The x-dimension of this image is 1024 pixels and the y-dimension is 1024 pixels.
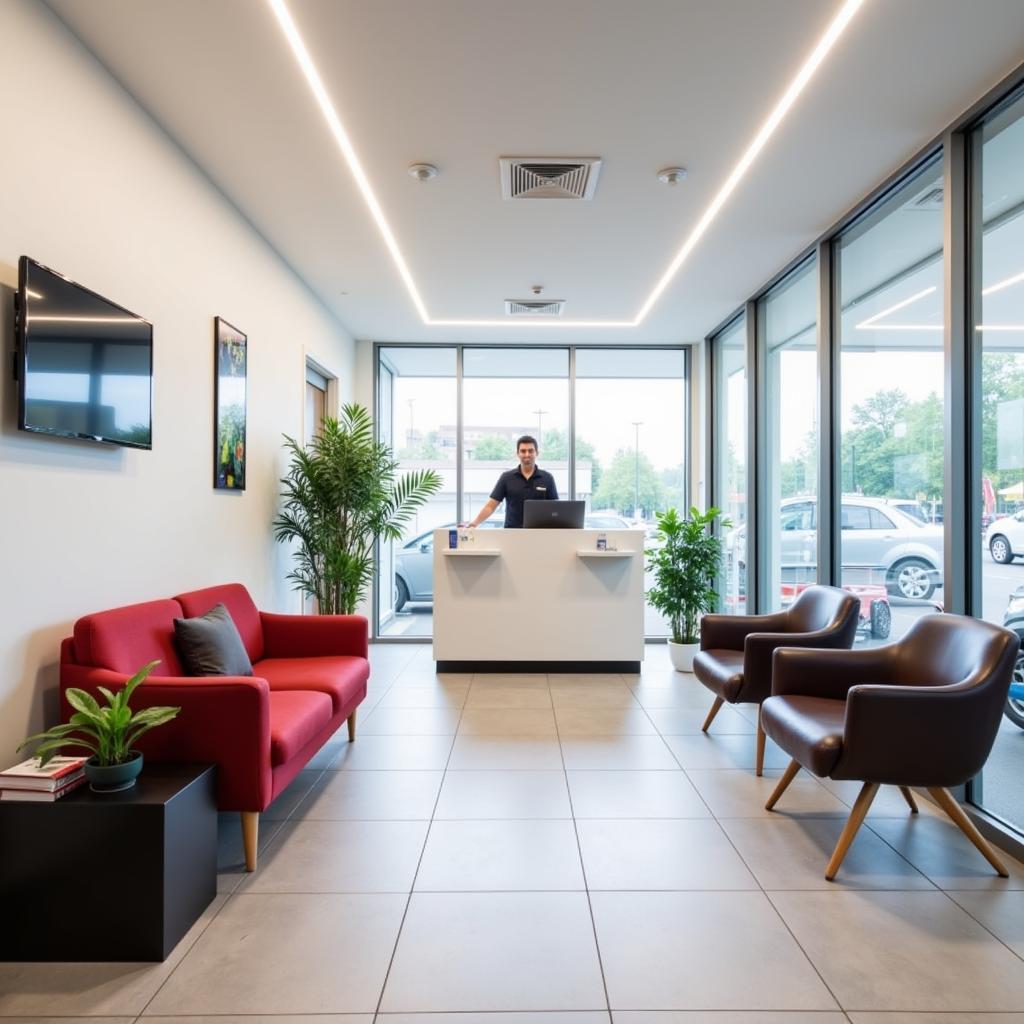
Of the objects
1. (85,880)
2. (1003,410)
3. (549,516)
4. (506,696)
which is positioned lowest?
(506,696)

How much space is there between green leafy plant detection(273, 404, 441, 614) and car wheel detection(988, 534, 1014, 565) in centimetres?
374

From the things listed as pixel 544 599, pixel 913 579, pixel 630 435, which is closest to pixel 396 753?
pixel 544 599

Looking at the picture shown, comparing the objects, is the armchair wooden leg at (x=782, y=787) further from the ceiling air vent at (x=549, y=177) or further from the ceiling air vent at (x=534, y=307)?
the ceiling air vent at (x=534, y=307)

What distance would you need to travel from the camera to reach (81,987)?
6.15 ft

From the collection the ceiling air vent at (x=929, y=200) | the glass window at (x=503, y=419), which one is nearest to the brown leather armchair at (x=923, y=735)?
the ceiling air vent at (x=929, y=200)

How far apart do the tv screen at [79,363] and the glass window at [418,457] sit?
4173mm

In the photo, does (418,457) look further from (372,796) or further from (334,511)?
(372,796)

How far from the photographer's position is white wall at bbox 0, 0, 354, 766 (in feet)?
7.50

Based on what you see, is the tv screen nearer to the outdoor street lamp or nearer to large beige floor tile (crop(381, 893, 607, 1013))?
large beige floor tile (crop(381, 893, 607, 1013))

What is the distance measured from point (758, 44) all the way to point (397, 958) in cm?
348

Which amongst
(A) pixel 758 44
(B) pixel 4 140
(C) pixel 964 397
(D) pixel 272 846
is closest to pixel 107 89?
(B) pixel 4 140

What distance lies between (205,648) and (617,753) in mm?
2187

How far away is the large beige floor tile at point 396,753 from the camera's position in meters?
3.47

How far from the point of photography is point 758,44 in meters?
2.62
